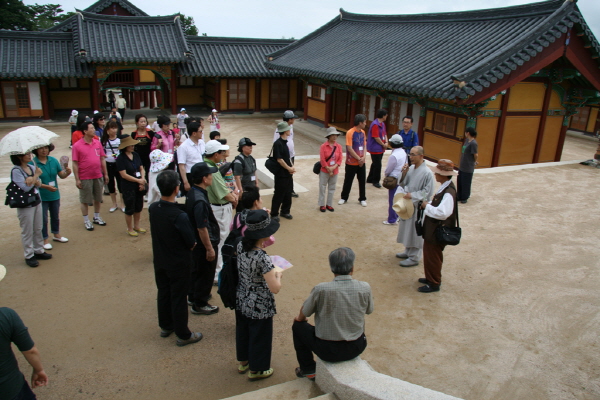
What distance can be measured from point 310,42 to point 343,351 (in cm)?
2000

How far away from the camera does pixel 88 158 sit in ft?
23.2

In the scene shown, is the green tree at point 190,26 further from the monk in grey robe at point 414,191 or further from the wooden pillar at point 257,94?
the monk in grey robe at point 414,191

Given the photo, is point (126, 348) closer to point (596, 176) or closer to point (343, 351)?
point (343, 351)

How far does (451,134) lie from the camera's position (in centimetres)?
1206

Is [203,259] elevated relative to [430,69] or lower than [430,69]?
lower

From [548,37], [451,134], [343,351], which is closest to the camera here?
[343,351]

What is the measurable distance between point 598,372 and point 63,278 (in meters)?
6.04

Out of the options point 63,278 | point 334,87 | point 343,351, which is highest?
point 334,87

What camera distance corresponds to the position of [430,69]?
40.4 feet

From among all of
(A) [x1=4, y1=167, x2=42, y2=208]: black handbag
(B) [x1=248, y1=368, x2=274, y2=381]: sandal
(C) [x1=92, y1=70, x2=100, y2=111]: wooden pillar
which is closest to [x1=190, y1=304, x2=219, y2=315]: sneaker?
(B) [x1=248, y1=368, x2=274, y2=381]: sandal

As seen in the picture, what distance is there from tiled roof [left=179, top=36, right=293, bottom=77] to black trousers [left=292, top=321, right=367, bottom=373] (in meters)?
19.5

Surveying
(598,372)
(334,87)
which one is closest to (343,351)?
(598,372)

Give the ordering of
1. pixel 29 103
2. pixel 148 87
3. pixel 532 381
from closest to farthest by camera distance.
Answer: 1. pixel 532 381
2. pixel 29 103
3. pixel 148 87

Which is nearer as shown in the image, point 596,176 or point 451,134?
point 596,176
